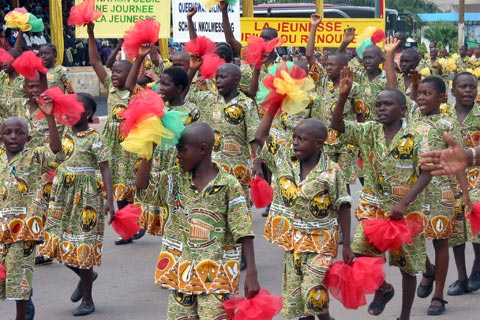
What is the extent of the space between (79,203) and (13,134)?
0.82 meters

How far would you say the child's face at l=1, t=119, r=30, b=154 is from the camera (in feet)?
23.8

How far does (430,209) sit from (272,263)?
2227 mm

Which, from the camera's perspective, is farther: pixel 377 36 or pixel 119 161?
pixel 377 36

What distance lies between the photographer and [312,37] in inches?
403

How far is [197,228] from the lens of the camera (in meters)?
5.66

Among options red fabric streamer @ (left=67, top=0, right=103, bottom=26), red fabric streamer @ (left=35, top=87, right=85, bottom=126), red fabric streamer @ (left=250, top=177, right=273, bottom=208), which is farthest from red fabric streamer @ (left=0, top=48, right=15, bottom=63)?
red fabric streamer @ (left=250, top=177, right=273, bottom=208)

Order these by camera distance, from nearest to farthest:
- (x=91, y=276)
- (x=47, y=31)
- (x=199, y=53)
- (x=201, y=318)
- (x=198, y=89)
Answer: (x=201, y=318)
(x=91, y=276)
(x=199, y=53)
(x=198, y=89)
(x=47, y=31)

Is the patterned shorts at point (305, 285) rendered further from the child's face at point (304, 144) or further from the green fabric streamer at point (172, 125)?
the green fabric streamer at point (172, 125)

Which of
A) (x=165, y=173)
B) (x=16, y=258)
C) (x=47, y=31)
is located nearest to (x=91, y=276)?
(x=16, y=258)

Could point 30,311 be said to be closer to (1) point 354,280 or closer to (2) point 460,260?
(1) point 354,280

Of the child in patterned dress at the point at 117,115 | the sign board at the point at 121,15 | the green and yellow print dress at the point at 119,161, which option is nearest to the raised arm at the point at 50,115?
the child in patterned dress at the point at 117,115

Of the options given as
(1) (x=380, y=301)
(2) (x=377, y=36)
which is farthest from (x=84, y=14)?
(1) (x=380, y=301)

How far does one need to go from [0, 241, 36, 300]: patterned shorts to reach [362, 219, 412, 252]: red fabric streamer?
8.26 ft

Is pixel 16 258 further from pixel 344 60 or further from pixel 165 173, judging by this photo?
pixel 344 60
